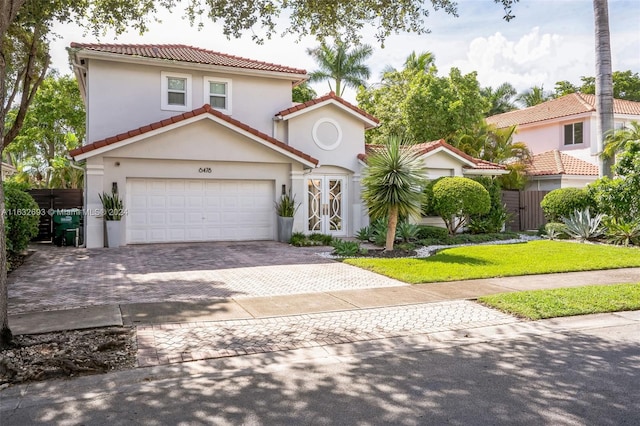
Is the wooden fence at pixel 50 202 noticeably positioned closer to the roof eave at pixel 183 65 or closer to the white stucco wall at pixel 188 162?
the white stucco wall at pixel 188 162

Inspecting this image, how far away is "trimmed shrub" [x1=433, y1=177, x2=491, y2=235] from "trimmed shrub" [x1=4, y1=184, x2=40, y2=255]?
42.0 feet

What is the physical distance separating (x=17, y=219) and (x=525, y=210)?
A: 20589mm

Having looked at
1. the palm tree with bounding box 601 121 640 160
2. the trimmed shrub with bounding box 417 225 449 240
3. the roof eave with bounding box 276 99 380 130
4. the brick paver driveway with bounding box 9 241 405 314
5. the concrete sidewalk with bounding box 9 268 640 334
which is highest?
the roof eave with bounding box 276 99 380 130

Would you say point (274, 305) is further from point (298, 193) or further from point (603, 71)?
point (603, 71)

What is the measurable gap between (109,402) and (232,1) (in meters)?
8.00

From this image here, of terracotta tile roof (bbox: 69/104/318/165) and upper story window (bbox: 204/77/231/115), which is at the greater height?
upper story window (bbox: 204/77/231/115)

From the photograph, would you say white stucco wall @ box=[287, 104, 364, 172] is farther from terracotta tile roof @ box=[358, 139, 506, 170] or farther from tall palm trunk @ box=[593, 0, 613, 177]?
tall palm trunk @ box=[593, 0, 613, 177]

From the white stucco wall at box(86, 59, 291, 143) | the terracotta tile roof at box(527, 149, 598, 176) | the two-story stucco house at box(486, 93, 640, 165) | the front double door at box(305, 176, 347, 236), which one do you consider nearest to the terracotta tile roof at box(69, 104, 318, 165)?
the white stucco wall at box(86, 59, 291, 143)

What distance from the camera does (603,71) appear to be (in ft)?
58.2

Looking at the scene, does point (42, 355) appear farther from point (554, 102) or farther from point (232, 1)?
point (554, 102)

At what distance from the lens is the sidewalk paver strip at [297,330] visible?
5965 millimetres

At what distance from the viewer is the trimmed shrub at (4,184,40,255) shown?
41.2 ft

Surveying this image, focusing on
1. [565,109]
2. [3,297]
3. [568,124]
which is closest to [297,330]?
[3,297]

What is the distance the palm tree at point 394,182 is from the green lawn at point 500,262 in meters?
1.51
